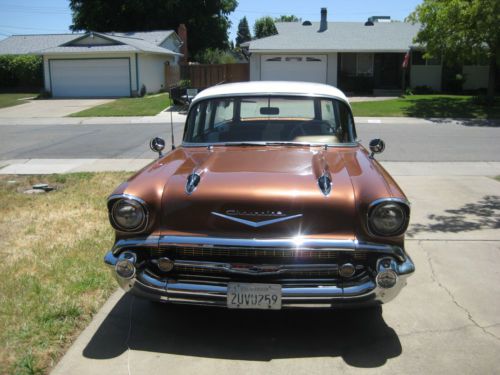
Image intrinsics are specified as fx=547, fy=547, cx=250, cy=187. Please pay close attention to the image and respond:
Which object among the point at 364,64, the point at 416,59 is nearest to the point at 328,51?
the point at 364,64

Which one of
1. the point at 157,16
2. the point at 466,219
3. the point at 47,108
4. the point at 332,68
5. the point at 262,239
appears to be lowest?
the point at 466,219

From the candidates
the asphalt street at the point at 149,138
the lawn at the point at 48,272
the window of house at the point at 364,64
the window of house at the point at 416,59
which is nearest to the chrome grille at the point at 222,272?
the lawn at the point at 48,272

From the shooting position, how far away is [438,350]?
3.79m

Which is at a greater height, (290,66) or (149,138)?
(290,66)

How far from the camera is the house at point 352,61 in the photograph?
29.8 meters

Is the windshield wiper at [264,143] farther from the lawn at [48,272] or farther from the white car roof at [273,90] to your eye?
the lawn at [48,272]

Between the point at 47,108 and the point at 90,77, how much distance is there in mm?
6573

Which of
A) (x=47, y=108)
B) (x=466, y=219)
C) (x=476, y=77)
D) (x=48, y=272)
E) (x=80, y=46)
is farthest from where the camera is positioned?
(x=80, y=46)

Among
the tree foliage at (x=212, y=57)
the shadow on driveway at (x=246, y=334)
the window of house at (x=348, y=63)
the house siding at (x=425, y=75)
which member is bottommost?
the shadow on driveway at (x=246, y=334)

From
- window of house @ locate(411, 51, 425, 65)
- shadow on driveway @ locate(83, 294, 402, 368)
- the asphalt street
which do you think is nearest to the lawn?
shadow on driveway @ locate(83, 294, 402, 368)

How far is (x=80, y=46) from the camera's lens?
3209cm

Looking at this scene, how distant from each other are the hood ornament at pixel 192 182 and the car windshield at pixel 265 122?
111 cm

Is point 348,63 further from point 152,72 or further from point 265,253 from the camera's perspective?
point 265,253

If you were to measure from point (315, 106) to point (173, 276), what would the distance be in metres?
2.57
